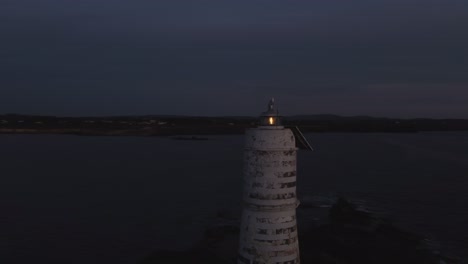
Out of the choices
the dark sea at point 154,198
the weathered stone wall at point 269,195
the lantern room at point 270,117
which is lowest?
the dark sea at point 154,198

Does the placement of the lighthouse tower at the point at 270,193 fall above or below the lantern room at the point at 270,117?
below

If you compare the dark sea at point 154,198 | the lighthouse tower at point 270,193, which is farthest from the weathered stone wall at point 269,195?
the dark sea at point 154,198

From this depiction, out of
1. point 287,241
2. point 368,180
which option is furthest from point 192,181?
point 287,241

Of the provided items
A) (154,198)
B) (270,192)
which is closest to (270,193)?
(270,192)

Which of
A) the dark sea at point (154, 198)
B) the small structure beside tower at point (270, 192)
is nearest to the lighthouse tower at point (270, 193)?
the small structure beside tower at point (270, 192)

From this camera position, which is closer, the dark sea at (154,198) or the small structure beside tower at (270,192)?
the small structure beside tower at (270,192)

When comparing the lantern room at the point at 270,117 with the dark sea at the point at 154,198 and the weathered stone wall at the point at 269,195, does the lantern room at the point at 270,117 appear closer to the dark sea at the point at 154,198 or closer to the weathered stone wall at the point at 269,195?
the weathered stone wall at the point at 269,195

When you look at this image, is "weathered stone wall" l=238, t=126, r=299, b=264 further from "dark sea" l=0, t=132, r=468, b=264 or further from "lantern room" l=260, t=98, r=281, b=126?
"dark sea" l=0, t=132, r=468, b=264
